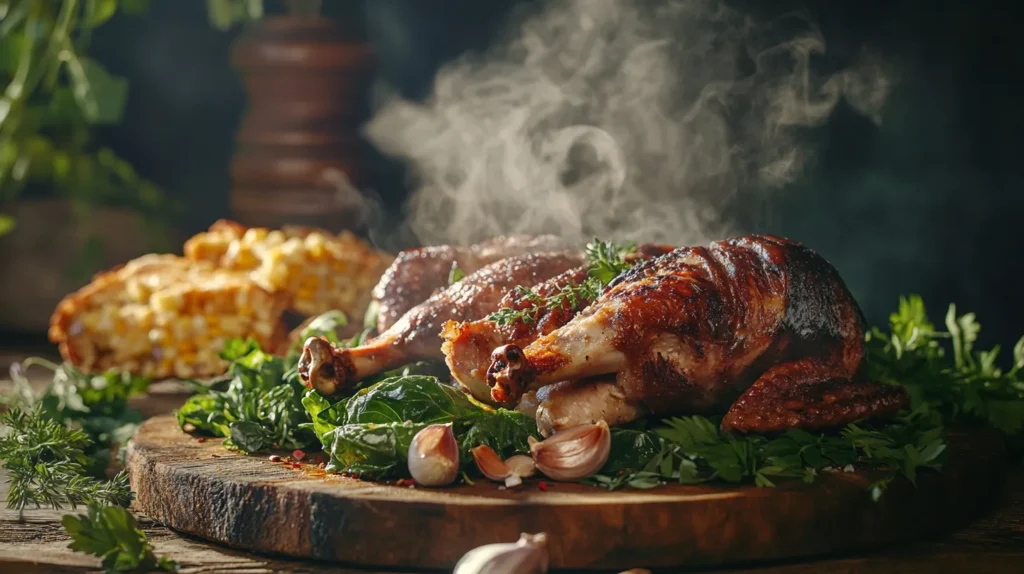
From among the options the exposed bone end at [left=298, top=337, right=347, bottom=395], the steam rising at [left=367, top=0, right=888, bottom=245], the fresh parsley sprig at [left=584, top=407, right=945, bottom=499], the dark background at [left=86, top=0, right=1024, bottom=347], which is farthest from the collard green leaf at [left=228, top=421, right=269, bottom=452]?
the dark background at [left=86, top=0, right=1024, bottom=347]

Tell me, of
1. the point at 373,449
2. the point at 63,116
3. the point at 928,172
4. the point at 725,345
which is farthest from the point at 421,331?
the point at 63,116

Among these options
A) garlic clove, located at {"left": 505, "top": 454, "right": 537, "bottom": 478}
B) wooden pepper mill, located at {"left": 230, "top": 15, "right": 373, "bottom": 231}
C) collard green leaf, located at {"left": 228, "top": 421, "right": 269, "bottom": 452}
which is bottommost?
collard green leaf, located at {"left": 228, "top": 421, "right": 269, "bottom": 452}

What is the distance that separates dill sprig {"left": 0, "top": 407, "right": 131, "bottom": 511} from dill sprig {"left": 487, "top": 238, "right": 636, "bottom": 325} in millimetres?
996

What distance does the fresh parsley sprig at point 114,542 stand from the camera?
219 cm

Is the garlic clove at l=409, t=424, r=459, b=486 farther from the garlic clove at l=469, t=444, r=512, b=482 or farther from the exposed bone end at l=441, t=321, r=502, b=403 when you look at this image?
the exposed bone end at l=441, t=321, r=502, b=403

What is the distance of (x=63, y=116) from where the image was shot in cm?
609

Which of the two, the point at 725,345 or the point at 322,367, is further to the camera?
the point at 322,367

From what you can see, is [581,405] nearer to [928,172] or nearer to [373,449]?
[373,449]

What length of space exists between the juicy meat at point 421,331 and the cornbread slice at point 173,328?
5.21 feet

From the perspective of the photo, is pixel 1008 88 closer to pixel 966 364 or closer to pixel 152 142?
pixel 966 364

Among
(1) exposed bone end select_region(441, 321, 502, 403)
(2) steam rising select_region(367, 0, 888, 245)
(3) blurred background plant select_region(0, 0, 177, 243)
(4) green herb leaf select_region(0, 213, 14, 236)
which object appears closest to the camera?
(1) exposed bone end select_region(441, 321, 502, 403)

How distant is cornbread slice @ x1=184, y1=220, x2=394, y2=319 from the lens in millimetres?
4594

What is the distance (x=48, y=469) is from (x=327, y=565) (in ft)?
2.97

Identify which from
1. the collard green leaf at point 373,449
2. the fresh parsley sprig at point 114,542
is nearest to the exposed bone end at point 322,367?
the collard green leaf at point 373,449
